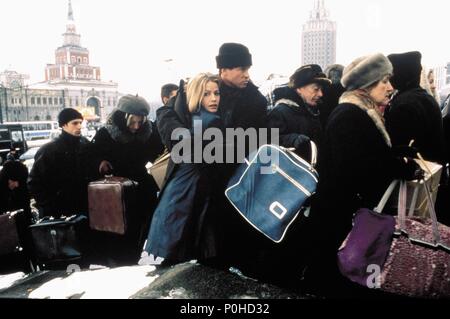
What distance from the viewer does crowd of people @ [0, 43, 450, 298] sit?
2.23 metres

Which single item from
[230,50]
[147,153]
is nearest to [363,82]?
[230,50]

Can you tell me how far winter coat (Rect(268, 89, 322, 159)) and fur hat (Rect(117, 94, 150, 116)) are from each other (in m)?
1.27

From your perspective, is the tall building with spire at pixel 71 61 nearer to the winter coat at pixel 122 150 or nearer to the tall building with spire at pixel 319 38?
the tall building with spire at pixel 319 38

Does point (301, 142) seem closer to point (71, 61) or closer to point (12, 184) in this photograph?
point (12, 184)

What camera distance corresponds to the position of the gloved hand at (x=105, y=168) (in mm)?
3504

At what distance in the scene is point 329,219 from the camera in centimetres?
230

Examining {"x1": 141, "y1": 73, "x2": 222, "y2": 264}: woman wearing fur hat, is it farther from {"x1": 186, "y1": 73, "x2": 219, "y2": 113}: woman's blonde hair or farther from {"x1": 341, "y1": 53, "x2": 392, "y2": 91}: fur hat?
{"x1": 341, "y1": 53, "x2": 392, "y2": 91}: fur hat

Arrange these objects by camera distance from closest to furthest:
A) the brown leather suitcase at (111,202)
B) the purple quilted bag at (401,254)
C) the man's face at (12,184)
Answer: the purple quilted bag at (401,254) → the brown leather suitcase at (111,202) → the man's face at (12,184)

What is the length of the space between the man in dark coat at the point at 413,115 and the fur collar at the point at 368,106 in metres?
0.42

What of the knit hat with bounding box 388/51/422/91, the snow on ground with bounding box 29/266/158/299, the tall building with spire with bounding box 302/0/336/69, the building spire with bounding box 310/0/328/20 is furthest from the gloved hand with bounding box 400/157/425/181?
the building spire with bounding box 310/0/328/20

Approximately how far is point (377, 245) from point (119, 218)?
2.10m

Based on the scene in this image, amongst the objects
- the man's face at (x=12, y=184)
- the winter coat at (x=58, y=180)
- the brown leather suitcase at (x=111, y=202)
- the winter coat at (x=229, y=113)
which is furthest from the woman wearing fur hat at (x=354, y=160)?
the man's face at (x=12, y=184)

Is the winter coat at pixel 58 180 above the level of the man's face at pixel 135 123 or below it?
below

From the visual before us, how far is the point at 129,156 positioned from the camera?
3.59 m
